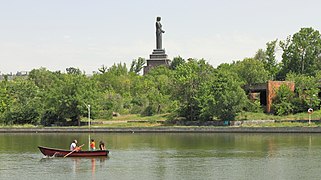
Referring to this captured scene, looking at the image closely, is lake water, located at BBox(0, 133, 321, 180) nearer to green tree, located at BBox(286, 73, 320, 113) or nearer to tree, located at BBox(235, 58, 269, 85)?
green tree, located at BBox(286, 73, 320, 113)

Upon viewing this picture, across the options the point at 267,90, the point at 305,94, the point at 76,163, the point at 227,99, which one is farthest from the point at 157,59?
the point at 76,163

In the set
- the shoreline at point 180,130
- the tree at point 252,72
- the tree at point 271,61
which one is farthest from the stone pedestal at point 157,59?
the shoreline at point 180,130

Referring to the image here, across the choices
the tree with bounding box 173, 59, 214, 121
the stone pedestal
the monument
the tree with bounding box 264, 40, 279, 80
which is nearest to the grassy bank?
the tree with bounding box 173, 59, 214, 121

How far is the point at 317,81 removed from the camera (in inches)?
3383

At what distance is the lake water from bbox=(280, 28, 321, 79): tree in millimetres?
34978

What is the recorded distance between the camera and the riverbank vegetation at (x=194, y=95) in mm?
80312

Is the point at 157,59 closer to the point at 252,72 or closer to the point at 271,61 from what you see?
the point at 271,61

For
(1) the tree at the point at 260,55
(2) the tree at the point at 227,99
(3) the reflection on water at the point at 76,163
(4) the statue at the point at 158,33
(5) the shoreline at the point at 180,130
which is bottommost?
(3) the reflection on water at the point at 76,163

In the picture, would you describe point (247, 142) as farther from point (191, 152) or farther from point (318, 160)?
point (318, 160)

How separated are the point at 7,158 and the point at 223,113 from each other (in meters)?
35.5

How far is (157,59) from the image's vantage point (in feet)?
429

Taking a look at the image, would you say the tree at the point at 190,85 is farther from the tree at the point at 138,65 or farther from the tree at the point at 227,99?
the tree at the point at 138,65

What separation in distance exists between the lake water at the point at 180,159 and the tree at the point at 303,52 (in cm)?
3498

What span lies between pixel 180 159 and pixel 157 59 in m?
84.5
